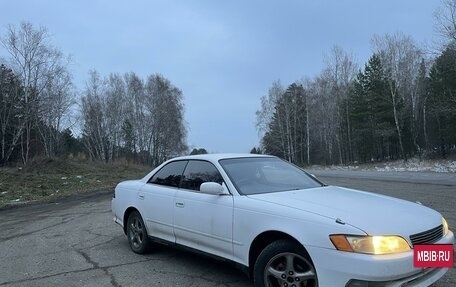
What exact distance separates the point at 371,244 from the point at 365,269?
21cm

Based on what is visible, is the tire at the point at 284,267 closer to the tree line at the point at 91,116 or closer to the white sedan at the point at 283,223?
the white sedan at the point at 283,223

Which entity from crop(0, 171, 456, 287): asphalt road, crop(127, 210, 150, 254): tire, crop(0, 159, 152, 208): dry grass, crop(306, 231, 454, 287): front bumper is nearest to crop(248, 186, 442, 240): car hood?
crop(306, 231, 454, 287): front bumper

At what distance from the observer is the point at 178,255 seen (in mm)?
6332

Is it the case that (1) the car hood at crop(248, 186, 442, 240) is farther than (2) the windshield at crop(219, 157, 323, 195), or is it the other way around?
(2) the windshield at crop(219, 157, 323, 195)

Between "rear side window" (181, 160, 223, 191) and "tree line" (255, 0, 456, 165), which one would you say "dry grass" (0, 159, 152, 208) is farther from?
"tree line" (255, 0, 456, 165)

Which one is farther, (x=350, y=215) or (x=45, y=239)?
(x=45, y=239)

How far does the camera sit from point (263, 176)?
5406 mm

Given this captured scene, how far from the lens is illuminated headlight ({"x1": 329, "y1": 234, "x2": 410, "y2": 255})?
3605 mm

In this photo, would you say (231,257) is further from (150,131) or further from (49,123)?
(150,131)

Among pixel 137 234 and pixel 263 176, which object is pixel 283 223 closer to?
pixel 263 176

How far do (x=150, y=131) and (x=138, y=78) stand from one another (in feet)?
27.6

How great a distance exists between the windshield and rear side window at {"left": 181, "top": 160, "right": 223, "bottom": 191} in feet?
0.49

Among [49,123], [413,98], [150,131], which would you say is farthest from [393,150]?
[49,123]

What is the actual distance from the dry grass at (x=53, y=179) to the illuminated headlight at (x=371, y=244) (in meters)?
13.8
